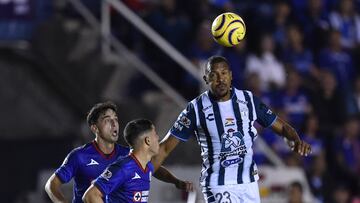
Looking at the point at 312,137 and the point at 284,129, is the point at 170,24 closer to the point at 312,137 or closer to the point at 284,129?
the point at 312,137

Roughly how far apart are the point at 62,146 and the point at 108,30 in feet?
5.57

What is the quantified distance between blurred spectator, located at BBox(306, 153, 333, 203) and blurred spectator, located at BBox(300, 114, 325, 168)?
0.09 metres

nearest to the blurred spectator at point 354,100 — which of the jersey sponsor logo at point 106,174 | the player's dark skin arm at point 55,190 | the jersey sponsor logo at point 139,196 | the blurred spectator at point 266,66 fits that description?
the blurred spectator at point 266,66

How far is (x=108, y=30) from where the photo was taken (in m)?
15.1

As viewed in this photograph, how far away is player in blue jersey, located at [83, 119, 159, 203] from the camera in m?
8.90

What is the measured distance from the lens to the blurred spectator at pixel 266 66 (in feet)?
51.1

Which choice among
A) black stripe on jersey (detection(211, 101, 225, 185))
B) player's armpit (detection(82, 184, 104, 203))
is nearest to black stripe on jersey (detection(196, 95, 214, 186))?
black stripe on jersey (detection(211, 101, 225, 185))

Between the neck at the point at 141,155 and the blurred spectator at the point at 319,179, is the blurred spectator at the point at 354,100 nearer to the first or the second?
the blurred spectator at the point at 319,179

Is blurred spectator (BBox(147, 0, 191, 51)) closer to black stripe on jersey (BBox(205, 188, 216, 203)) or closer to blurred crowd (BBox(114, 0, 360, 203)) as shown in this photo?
blurred crowd (BBox(114, 0, 360, 203))

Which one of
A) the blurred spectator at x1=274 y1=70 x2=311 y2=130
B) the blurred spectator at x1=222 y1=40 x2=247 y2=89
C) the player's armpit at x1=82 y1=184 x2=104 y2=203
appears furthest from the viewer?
the blurred spectator at x1=274 y1=70 x2=311 y2=130

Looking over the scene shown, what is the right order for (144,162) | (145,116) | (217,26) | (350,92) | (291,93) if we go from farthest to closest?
(350,92) < (291,93) < (145,116) < (217,26) < (144,162)

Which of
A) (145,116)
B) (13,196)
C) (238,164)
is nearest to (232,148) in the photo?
(238,164)

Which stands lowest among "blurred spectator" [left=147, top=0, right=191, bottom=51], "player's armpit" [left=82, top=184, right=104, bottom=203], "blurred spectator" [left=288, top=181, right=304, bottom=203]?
"player's armpit" [left=82, top=184, right=104, bottom=203]

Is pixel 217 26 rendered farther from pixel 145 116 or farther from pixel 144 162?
pixel 145 116
